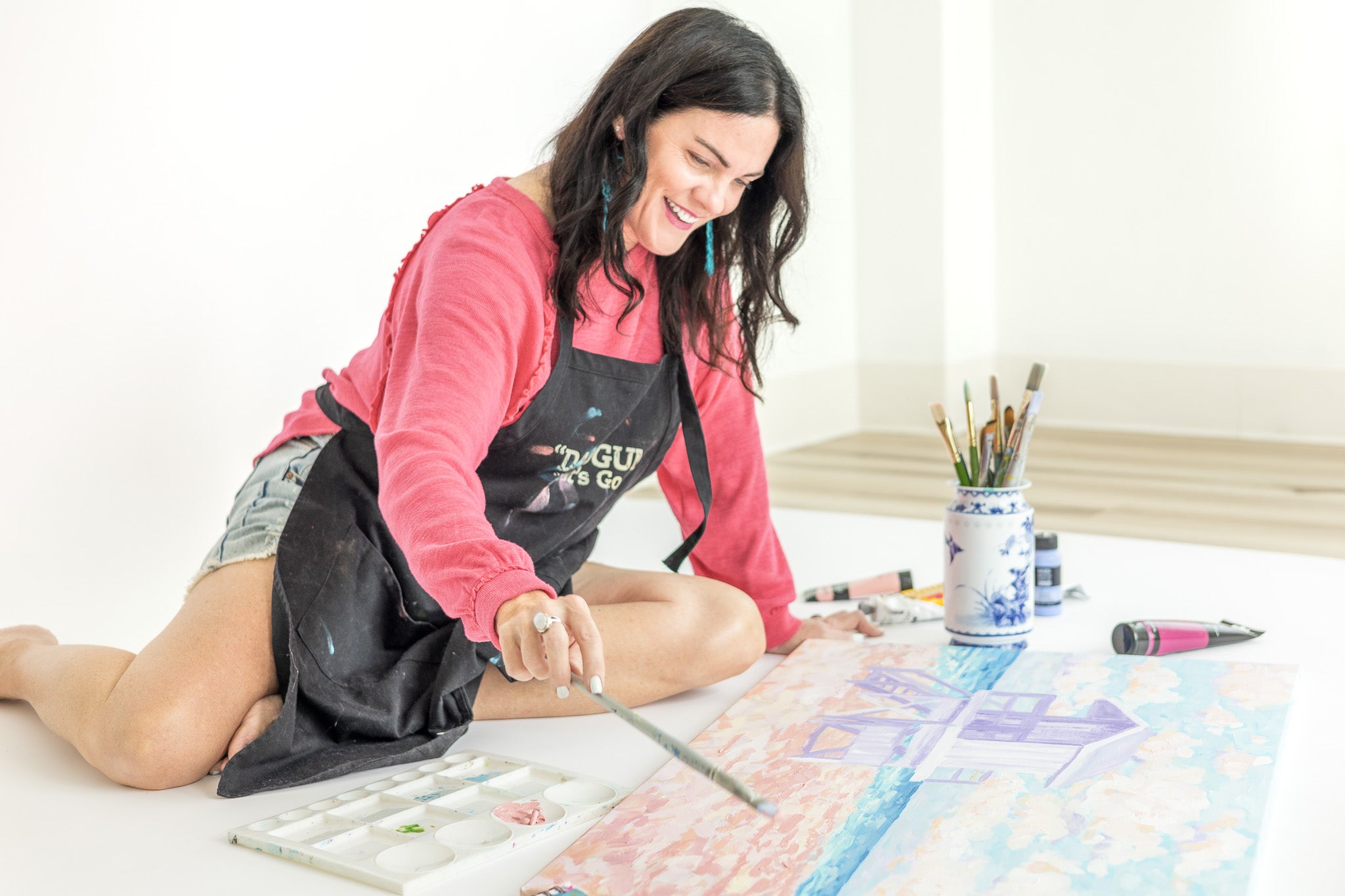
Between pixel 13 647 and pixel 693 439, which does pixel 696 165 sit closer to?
pixel 693 439

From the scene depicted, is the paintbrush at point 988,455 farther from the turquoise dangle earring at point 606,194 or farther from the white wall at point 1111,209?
the white wall at point 1111,209

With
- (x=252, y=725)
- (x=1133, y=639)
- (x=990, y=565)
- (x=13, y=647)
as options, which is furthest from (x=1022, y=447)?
(x=13, y=647)

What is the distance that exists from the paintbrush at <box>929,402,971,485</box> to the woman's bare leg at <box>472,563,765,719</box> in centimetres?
36

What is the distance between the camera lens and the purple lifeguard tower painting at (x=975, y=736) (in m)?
1.31

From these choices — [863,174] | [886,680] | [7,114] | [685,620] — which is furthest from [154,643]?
[863,174]

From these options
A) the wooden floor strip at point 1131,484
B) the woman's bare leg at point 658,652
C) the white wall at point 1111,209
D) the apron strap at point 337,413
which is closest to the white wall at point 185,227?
the apron strap at point 337,413

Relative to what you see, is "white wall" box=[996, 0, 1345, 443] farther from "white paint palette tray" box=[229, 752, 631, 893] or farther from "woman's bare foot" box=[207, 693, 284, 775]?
Result: "woman's bare foot" box=[207, 693, 284, 775]

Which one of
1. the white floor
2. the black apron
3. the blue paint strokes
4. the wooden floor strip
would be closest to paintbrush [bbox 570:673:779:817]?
the blue paint strokes

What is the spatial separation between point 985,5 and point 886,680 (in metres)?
3.18

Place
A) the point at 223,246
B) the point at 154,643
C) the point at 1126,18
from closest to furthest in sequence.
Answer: the point at 154,643, the point at 223,246, the point at 1126,18

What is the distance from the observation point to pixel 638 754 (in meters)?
1.52

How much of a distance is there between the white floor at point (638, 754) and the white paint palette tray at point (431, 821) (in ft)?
0.05

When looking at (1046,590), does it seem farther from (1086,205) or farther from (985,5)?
(985,5)

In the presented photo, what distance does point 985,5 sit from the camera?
13.7 feet
